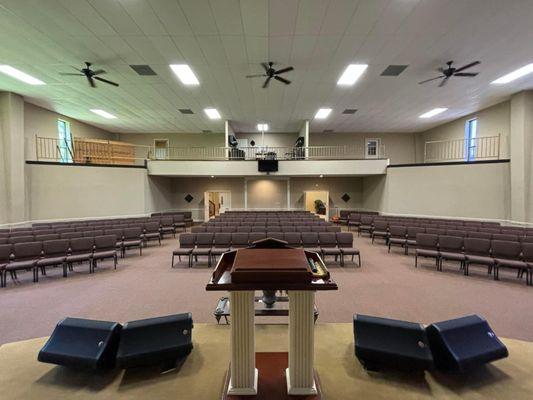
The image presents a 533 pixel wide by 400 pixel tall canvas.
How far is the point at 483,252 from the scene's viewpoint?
5.77 m

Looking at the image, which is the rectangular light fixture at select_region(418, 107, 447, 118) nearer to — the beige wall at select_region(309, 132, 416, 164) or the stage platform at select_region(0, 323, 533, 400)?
the beige wall at select_region(309, 132, 416, 164)

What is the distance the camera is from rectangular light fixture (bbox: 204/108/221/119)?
11.8m

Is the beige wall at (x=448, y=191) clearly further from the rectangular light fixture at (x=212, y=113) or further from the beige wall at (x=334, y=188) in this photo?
the rectangular light fixture at (x=212, y=113)

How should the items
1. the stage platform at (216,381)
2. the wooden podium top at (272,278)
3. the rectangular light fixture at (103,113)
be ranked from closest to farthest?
the wooden podium top at (272,278) < the stage platform at (216,381) < the rectangular light fixture at (103,113)

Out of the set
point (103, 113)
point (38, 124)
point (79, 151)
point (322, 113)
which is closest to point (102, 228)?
point (79, 151)

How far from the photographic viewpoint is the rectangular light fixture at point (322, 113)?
1177 centimetres

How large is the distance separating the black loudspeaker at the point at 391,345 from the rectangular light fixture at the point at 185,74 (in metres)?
8.26

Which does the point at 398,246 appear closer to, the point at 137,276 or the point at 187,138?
the point at 137,276

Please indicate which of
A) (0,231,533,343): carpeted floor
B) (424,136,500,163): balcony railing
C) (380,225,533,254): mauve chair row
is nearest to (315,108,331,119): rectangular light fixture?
(424,136,500,163): balcony railing

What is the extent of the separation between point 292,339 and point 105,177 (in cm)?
1262

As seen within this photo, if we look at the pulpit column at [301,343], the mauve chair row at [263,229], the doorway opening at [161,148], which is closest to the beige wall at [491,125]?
the mauve chair row at [263,229]

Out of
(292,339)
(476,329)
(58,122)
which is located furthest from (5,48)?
(476,329)

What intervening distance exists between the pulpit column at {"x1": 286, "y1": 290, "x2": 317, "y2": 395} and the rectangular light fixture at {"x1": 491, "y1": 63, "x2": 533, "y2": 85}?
10667 mm

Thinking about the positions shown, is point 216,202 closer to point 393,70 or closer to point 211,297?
point 393,70
